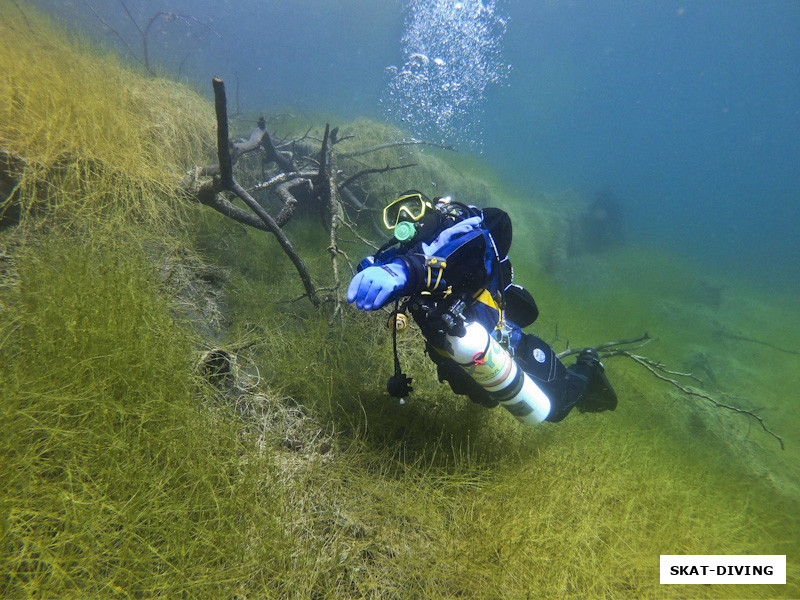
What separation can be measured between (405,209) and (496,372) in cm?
116

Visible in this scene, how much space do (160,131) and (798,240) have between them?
3073 inches

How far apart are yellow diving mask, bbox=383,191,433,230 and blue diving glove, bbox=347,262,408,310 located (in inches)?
21.3

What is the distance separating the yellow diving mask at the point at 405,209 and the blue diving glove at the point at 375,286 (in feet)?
1.77

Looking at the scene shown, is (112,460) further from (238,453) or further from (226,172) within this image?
(226,172)

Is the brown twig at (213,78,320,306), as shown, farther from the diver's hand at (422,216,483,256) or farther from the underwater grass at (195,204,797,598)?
the diver's hand at (422,216,483,256)

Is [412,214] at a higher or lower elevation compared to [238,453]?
higher

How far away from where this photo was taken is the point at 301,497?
1.71m

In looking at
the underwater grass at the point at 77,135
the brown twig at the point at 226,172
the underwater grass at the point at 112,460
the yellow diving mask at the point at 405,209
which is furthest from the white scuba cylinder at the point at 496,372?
the underwater grass at the point at 77,135

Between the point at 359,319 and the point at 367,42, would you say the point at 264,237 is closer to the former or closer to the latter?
the point at 359,319

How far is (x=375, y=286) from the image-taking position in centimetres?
156

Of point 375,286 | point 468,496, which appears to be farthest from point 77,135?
point 468,496

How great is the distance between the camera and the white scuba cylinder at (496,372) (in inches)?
72.9

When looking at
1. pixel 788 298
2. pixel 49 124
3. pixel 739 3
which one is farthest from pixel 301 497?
pixel 739 3

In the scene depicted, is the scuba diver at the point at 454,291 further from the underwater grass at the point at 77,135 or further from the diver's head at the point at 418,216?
the underwater grass at the point at 77,135
